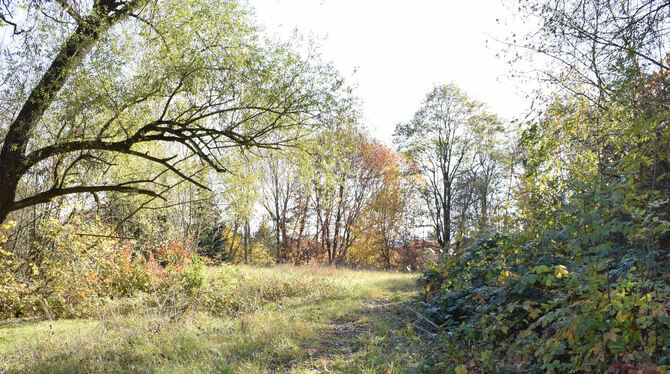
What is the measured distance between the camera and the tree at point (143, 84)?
608 centimetres

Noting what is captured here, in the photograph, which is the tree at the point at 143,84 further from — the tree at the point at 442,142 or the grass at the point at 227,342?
the tree at the point at 442,142

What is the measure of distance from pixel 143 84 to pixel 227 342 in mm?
4702

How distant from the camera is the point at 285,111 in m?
7.43

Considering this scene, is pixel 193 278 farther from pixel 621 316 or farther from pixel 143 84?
pixel 621 316

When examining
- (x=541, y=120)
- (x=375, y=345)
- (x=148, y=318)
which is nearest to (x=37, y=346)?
(x=148, y=318)

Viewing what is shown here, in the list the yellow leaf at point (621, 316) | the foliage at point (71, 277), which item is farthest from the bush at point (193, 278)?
the yellow leaf at point (621, 316)

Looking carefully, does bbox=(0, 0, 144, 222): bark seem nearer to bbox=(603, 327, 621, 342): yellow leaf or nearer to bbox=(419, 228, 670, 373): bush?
bbox=(419, 228, 670, 373): bush

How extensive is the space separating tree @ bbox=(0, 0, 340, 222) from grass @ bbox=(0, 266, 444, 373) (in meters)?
2.50

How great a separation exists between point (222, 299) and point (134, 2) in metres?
6.35

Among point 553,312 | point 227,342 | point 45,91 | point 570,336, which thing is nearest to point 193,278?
point 227,342

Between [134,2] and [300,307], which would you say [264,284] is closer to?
[300,307]

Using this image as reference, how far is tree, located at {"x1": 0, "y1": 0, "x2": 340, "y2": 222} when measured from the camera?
6.08m

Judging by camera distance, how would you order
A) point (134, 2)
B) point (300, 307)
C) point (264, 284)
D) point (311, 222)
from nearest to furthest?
point (134, 2)
point (300, 307)
point (264, 284)
point (311, 222)

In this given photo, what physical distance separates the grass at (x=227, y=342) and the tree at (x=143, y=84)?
2.50 meters
